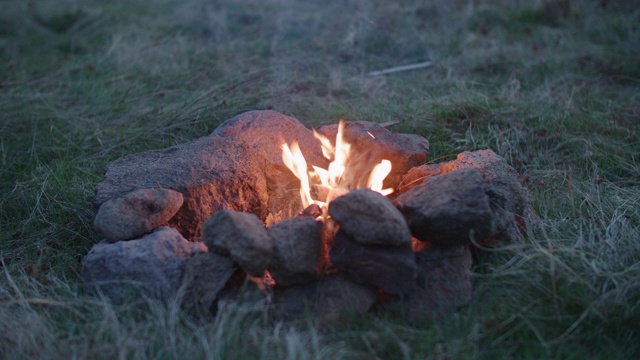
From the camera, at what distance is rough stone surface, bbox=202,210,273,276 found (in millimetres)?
2420

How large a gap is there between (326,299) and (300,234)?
31 cm

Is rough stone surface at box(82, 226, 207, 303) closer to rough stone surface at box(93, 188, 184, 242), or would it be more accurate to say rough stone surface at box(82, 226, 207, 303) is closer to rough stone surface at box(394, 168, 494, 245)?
rough stone surface at box(93, 188, 184, 242)

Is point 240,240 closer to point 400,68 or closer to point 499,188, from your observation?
point 499,188

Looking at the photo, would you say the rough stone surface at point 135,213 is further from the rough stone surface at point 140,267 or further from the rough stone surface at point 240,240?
the rough stone surface at point 240,240

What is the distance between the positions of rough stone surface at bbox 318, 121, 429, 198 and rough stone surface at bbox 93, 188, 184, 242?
106 centimetres

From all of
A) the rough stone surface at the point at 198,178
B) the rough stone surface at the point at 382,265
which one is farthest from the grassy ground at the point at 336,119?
the rough stone surface at the point at 198,178

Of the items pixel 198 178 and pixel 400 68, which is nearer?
pixel 198 178

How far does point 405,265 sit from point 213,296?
855 millimetres

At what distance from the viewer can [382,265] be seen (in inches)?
97.2

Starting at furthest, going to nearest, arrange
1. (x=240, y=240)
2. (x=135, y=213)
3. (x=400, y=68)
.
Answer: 1. (x=400, y=68)
2. (x=135, y=213)
3. (x=240, y=240)

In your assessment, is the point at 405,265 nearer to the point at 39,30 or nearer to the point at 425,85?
the point at 425,85

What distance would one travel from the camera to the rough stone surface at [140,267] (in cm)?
259

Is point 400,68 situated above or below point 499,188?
below

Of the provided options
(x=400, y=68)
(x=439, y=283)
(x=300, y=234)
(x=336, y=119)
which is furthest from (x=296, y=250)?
(x=400, y=68)
